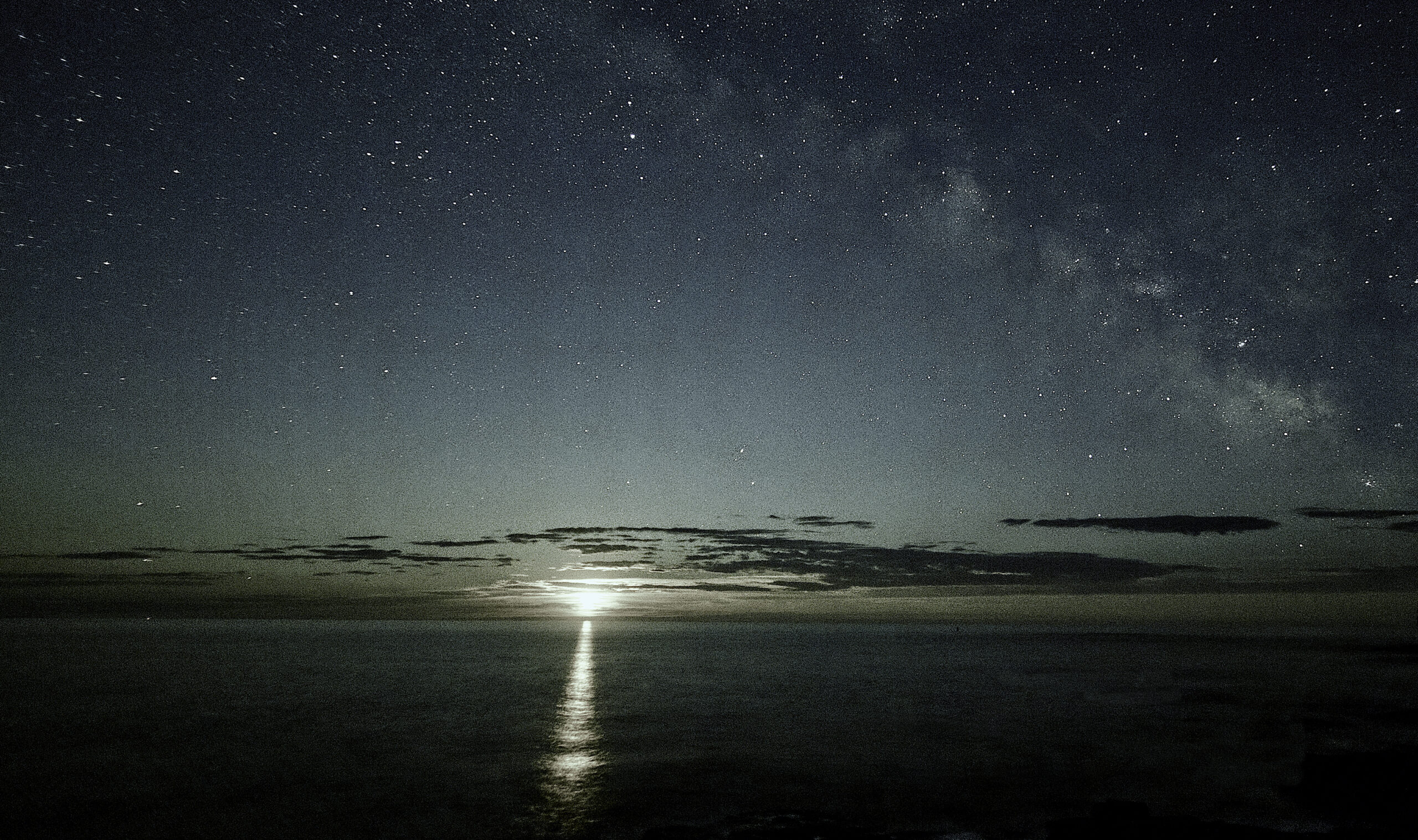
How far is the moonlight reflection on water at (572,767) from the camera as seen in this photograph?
90.0 feet

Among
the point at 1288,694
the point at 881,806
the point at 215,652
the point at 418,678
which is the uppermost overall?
the point at 881,806

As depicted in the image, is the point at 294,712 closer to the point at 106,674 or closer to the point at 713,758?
the point at 713,758

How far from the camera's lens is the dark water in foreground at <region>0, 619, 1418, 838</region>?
88.3 feet

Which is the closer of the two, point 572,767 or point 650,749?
point 572,767

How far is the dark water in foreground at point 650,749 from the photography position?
88.3 ft

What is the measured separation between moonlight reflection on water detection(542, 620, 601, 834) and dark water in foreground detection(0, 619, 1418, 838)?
8.3 inches

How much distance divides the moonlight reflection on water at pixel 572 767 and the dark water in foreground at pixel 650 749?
8.3 inches

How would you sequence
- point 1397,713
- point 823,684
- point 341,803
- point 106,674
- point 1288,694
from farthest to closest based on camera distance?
point 106,674, point 823,684, point 1288,694, point 1397,713, point 341,803

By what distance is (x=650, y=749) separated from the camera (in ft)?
135

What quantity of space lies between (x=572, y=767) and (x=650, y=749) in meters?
5.57

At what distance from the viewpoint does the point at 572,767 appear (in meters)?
36.7

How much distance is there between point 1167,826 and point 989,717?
33425 millimetres

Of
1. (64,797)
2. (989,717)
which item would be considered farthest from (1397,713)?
(64,797)

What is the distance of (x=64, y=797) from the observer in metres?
30.4
